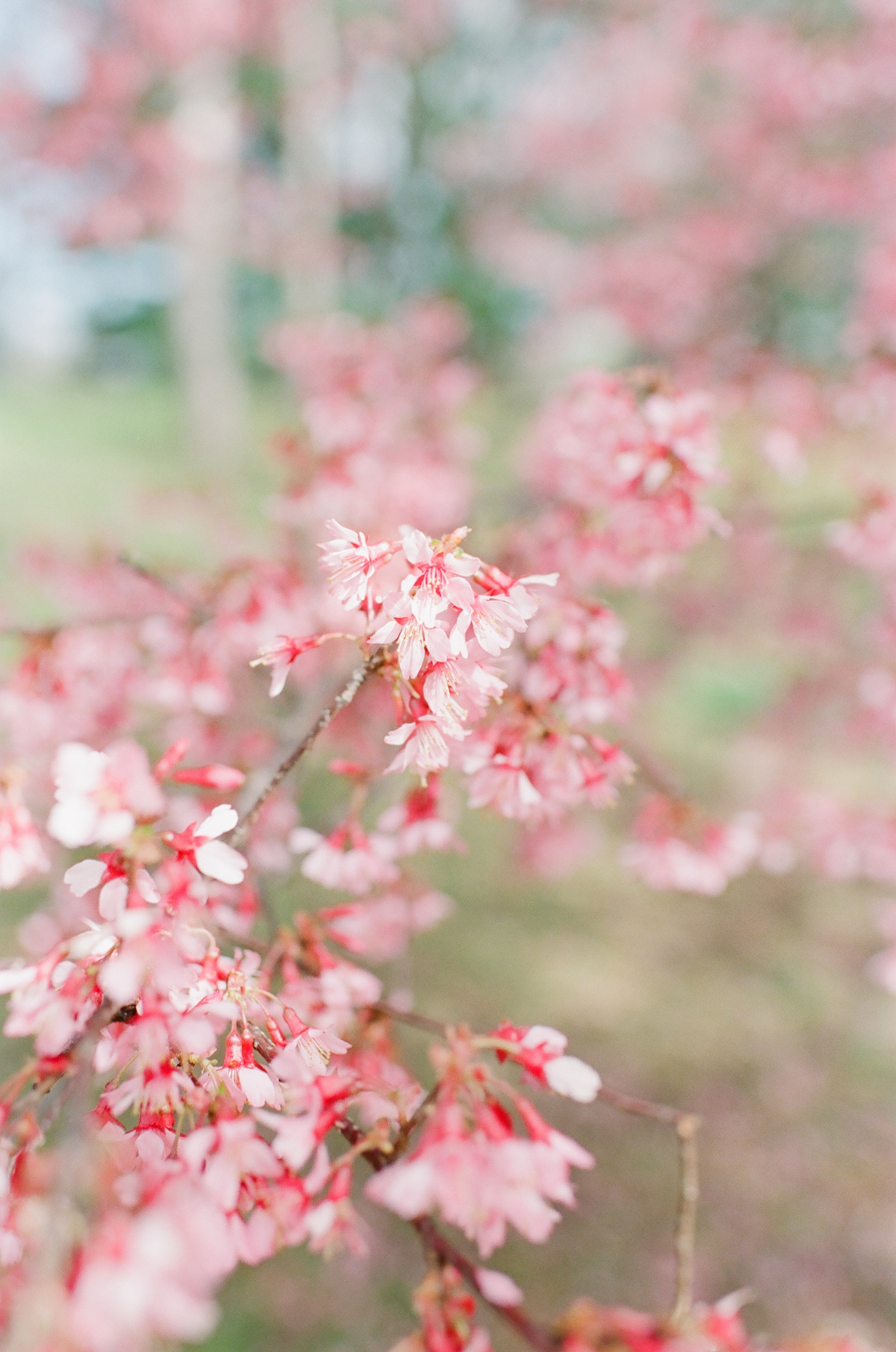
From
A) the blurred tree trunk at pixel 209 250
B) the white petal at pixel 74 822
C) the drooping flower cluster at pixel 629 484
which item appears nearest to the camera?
the white petal at pixel 74 822

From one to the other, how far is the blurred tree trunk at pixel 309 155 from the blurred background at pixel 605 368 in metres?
0.04

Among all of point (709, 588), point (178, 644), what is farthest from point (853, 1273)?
point (709, 588)

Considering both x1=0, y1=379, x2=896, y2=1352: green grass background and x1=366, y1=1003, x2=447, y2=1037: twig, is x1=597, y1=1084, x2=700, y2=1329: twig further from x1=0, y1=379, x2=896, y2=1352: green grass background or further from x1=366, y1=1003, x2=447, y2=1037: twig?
x1=0, y1=379, x2=896, y2=1352: green grass background

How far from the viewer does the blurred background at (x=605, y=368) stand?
3348mm

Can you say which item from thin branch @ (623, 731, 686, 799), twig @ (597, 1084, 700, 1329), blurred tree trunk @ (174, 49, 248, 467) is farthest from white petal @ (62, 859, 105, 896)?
blurred tree trunk @ (174, 49, 248, 467)

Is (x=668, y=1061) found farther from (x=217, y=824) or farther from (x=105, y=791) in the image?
(x=105, y=791)

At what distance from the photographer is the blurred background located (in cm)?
335

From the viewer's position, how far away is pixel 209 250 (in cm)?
941

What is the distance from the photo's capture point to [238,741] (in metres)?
2.67

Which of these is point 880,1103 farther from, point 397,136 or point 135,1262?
point 397,136

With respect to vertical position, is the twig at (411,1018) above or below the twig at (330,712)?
below

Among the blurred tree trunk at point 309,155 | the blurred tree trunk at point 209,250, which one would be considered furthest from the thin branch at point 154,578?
the blurred tree trunk at point 309,155

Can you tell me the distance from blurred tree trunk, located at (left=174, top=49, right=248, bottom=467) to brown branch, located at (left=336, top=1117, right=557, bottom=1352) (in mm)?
9747

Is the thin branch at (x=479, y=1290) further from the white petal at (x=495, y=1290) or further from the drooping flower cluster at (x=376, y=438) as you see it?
the drooping flower cluster at (x=376, y=438)
